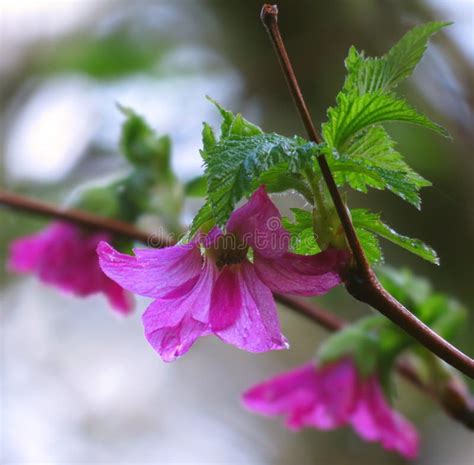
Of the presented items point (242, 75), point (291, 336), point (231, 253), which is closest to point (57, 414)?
point (291, 336)

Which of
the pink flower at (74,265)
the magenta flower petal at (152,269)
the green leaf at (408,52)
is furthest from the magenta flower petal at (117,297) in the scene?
the green leaf at (408,52)

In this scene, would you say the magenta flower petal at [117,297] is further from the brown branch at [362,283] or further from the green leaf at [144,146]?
the brown branch at [362,283]

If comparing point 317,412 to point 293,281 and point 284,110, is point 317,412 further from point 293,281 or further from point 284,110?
point 284,110

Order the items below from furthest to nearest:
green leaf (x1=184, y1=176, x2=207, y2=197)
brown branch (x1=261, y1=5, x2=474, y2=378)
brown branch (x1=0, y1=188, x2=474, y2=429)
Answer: green leaf (x1=184, y1=176, x2=207, y2=197) < brown branch (x1=0, y1=188, x2=474, y2=429) < brown branch (x1=261, y1=5, x2=474, y2=378)

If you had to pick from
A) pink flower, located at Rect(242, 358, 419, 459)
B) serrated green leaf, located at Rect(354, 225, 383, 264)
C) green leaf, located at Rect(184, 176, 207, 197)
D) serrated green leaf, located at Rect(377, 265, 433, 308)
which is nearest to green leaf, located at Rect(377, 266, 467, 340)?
serrated green leaf, located at Rect(377, 265, 433, 308)

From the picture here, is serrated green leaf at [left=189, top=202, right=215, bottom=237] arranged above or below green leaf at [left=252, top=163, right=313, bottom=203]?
below

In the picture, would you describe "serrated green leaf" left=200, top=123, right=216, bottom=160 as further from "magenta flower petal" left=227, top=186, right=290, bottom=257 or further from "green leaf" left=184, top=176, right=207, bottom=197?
"green leaf" left=184, top=176, right=207, bottom=197
